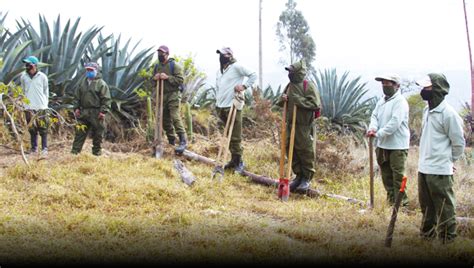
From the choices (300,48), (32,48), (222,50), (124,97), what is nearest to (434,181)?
(222,50)

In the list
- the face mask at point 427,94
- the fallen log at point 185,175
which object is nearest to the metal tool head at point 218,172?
the fallen log at point 185,175

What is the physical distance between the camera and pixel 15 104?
7.07 meters

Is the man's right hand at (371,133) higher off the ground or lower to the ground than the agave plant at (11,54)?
lower

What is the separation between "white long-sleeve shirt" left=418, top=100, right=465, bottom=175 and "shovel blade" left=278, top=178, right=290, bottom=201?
2.18 metres

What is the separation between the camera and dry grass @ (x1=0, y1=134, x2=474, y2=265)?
454 centimetres

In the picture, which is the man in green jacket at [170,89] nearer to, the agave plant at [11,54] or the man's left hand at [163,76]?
the man's left hand at [163,76]

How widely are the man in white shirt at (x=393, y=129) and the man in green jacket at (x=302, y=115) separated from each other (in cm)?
96

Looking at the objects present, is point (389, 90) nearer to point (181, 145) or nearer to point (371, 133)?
point (371, 133)

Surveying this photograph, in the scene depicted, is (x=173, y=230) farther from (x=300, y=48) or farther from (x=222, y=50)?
(x=300, y=48)

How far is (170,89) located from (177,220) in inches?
140

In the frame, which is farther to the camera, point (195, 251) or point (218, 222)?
point (218, 222)

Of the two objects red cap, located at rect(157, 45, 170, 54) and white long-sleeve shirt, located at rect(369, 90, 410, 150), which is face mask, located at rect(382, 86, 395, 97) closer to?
white long-sleeve shirt, located at rect(369, 90, 410, 150)

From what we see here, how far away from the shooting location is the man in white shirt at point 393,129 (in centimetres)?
627

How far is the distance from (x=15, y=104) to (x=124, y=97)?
3529mm
